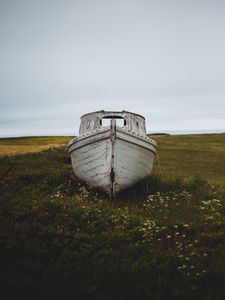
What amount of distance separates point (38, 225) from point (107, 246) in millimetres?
2394

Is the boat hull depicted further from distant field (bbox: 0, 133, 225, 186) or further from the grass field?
distant field (bbox: 0, 133, 225, 186)

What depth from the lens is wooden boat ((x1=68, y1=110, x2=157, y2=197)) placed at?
12273 millimetres

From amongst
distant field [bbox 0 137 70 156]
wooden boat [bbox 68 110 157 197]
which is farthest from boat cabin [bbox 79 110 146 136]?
distant field [bbox 0 137 70 156]

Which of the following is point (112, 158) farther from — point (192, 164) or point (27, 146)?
point (27, 146)

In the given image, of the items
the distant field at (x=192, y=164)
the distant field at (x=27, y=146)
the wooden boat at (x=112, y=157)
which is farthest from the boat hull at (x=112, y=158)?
the distant field at (x=27, y=146)

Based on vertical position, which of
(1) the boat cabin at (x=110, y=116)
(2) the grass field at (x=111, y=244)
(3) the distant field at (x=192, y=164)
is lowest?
(2) the grass field at (x=111, y=244)

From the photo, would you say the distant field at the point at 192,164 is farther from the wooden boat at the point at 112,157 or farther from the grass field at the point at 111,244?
the grass field at the point at 111,244

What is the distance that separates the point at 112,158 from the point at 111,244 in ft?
14.4

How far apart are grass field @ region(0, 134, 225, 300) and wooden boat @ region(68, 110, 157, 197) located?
0.62 metres

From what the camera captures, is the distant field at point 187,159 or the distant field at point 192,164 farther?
the distant field at point 187,159

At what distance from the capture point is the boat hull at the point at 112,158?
40.2ft

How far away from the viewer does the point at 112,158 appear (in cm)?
1221

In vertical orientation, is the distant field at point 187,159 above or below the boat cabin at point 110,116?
below

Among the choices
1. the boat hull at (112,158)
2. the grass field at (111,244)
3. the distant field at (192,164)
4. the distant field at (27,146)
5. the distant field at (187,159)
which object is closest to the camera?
the grass field at (111,244)
